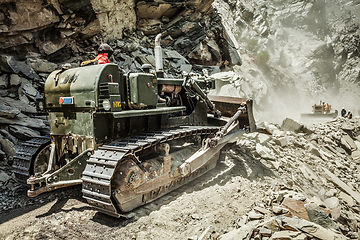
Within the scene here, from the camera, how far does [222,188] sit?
5.48 meters

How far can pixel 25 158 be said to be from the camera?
197 inches

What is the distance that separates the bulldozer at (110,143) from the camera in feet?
12.7

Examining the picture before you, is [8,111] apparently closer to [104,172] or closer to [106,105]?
[106,105]

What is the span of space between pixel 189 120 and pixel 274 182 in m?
2.50

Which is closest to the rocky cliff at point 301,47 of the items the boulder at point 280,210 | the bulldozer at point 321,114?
the bulldozer at point 321,114

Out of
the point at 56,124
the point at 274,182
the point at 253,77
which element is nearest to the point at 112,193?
the point at 56,124

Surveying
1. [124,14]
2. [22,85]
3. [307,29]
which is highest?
[307,29]

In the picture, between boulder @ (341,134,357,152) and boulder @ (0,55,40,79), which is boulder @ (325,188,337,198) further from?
boulder @ (0,55,40,79)

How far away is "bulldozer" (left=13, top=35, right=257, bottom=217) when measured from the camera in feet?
12.7

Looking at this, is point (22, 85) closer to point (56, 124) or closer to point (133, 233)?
point (56, 124)

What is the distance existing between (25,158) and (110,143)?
2074 millimetres


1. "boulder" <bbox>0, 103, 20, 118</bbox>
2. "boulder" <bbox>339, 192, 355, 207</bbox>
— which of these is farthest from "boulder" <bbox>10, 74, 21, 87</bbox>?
"boulder" <bbox>339, 192, 355, 207</bbox>

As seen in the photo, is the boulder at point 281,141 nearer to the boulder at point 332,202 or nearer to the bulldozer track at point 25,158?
the boulder at point 332,202

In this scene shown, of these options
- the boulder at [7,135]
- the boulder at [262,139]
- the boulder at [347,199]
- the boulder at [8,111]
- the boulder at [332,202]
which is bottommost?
the boulder at [347,199]
